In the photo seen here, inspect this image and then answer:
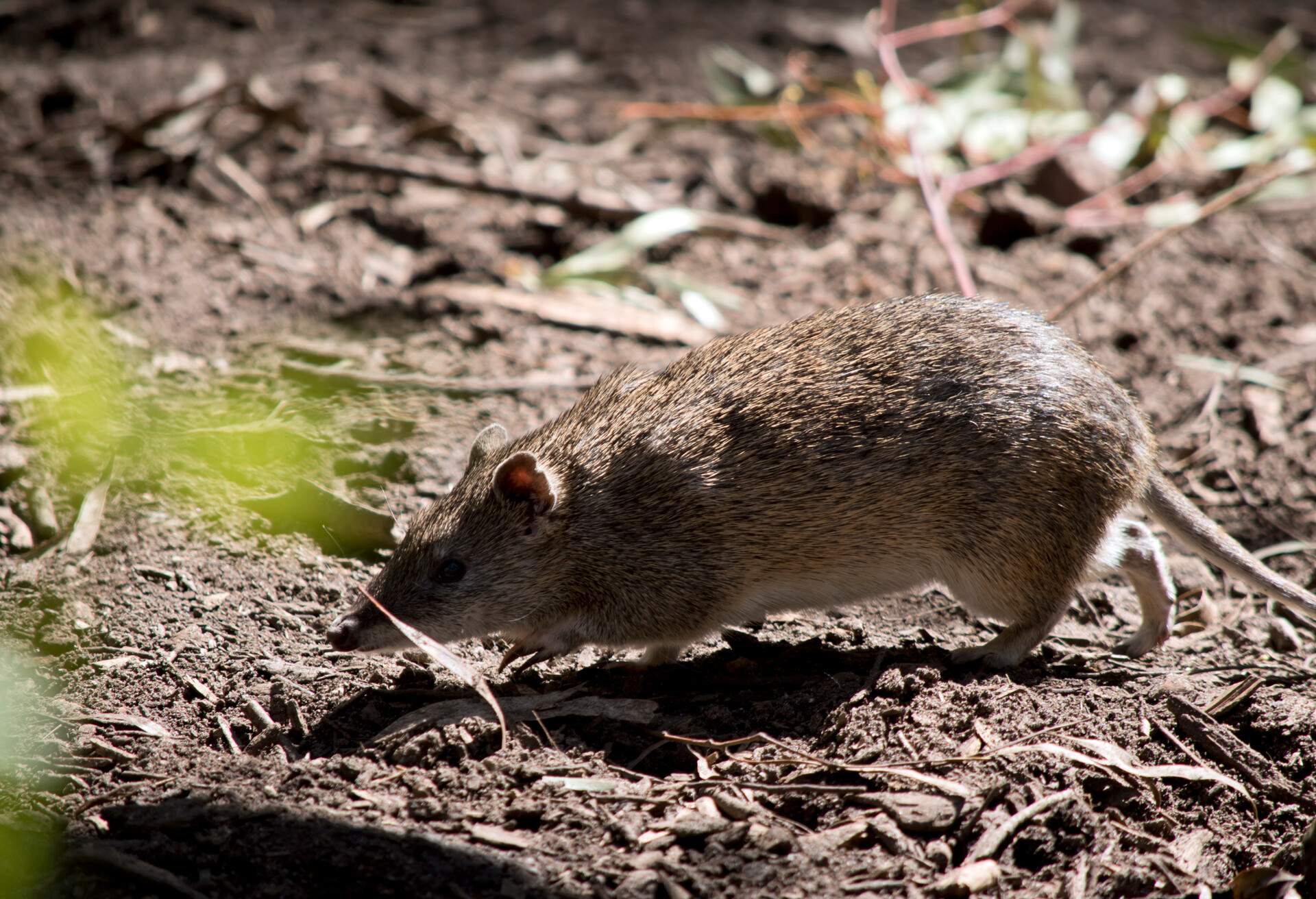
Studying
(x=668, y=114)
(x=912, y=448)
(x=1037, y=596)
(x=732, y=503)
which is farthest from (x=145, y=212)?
(x=1037, y=596)

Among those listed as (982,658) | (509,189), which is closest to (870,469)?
(982,658)

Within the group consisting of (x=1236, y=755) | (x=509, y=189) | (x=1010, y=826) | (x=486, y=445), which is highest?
(x=509, y=189)

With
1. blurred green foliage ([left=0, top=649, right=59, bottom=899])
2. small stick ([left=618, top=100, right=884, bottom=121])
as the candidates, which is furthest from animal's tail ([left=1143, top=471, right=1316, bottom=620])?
small stick ([left=618, top=100, right=884, bottom=121])

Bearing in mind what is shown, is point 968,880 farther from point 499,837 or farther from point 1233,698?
point 1233,698

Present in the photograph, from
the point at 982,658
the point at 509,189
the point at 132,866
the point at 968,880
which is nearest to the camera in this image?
the point at 132,866

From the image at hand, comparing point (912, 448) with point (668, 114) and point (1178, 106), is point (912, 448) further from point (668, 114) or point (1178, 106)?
point (1178, 106)

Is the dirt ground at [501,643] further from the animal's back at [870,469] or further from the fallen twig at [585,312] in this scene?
the animal's back at [870,469]

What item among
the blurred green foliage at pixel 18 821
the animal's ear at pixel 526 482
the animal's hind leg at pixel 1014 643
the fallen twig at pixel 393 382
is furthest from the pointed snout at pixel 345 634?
the animal's hind leg at pixel 1014 643

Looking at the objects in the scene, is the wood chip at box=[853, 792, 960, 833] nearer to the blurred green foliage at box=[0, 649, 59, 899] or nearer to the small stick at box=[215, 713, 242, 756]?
the small stick at box=[215, 713, 242, 756]
